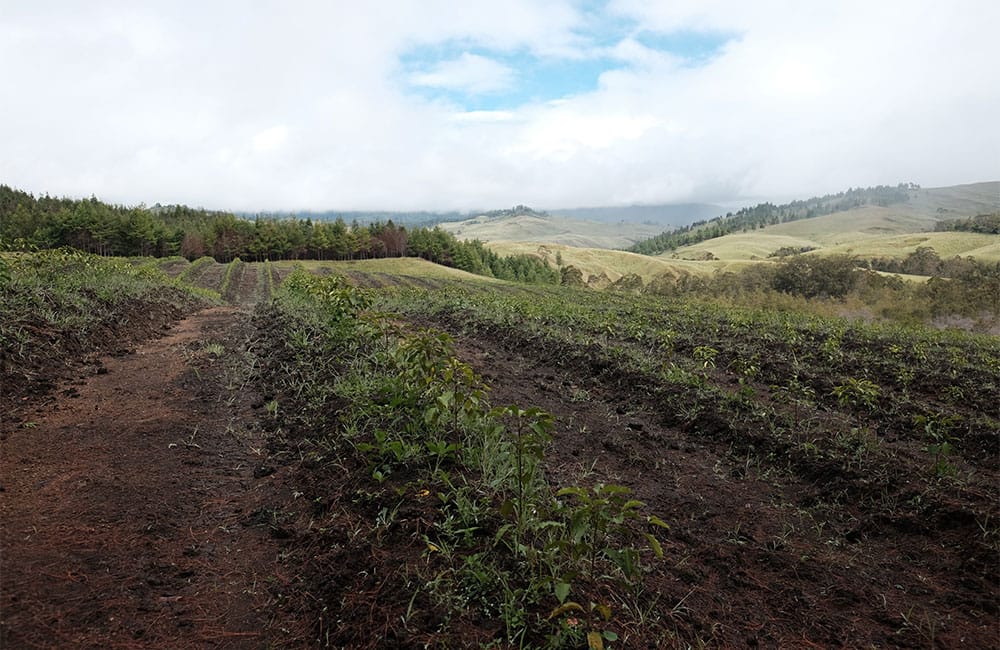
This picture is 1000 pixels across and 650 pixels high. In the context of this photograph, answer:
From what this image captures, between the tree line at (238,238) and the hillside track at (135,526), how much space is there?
234 feet

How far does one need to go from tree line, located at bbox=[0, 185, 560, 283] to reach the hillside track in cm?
7136

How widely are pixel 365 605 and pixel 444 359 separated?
2444mm

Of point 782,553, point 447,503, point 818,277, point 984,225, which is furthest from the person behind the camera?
point 984,225

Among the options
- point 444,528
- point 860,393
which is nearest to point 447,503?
point 444,528

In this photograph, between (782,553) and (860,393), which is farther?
(860,393)

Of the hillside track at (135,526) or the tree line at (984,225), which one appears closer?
the hillside track at (135,526)

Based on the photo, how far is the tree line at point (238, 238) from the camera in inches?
2454

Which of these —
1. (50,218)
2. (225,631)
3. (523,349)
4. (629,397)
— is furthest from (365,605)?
(50,218)

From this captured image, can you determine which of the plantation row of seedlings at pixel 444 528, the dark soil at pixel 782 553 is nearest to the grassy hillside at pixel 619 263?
the dark soil at pixel 782 553

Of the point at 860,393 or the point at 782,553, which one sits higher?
the point at 860,393

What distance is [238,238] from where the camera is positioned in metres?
67.9

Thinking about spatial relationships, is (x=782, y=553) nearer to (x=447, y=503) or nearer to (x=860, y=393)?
(x=447, y=503)

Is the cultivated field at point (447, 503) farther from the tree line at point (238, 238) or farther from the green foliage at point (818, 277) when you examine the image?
the tree line at point (238, 238)

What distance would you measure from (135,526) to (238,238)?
245 ft
